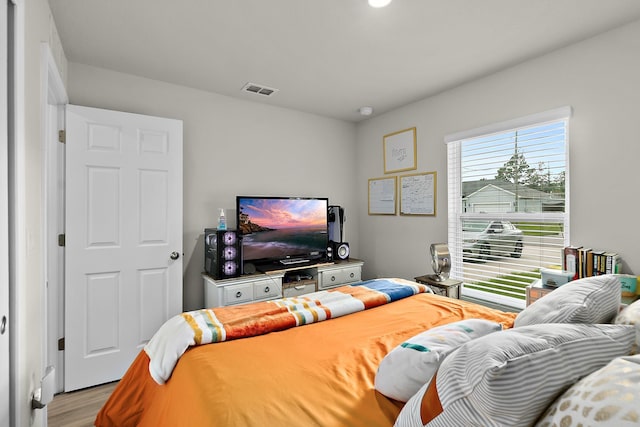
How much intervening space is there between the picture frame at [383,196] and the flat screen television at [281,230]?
2.38ft

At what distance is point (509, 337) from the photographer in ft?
2.48

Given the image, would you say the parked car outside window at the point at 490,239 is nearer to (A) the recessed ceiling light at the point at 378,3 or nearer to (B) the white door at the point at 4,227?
(A) the recessed ceiling light at the point at 378,3

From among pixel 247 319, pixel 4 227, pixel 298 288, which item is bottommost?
pixel 298 288

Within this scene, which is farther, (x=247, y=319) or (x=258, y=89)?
(x=258, y=89)

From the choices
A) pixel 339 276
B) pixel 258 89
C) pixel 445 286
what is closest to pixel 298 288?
pixel 339 276

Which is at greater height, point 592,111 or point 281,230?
point 592,111

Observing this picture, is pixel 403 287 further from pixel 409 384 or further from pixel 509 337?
pixel 509 337

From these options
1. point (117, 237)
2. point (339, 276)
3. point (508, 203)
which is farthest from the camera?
point (339, 276)

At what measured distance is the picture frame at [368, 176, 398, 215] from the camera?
3.89 metres

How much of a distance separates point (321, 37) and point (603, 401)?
7.89ft

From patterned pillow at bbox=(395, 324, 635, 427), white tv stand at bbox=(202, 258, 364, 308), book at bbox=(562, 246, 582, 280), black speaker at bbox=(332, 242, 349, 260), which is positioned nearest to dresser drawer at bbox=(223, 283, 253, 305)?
white tv stand at bbox=(202, 258, 364, 308)

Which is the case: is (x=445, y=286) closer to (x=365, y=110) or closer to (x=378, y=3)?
(x=365, y=110)

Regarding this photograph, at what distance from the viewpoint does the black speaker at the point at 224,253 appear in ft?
9.53

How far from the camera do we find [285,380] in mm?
1178
